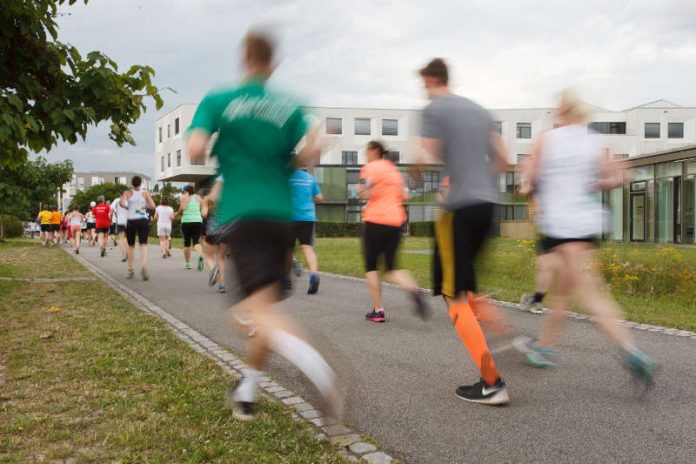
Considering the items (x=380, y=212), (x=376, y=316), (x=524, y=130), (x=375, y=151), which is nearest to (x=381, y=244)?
(x=380, y=212)

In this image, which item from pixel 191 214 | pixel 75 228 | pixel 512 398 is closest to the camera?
pixel 512 398

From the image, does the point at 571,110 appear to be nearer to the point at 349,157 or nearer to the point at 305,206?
the point at 305,206

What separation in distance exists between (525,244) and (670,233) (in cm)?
1696

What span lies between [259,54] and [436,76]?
1293 mm

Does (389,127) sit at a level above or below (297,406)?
above

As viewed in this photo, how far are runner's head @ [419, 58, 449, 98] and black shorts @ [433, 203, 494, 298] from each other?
0.84 m

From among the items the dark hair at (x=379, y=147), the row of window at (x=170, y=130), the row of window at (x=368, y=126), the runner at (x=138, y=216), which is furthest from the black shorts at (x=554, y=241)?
the row of window at (x=170, y=130)

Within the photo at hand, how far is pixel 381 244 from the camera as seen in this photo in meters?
6.71

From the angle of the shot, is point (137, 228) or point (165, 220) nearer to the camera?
point (137, 228)

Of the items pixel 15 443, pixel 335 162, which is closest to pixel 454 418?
pixel 15 443

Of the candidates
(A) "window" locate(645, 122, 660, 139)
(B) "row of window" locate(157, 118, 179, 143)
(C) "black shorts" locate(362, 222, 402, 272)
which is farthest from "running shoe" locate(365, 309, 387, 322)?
(A) "window" locate(645, 122, 660, 139)

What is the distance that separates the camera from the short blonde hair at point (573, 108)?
14.6 feet

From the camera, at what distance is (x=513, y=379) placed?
14.6ft

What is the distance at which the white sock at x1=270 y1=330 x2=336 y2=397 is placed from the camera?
2965 mm
